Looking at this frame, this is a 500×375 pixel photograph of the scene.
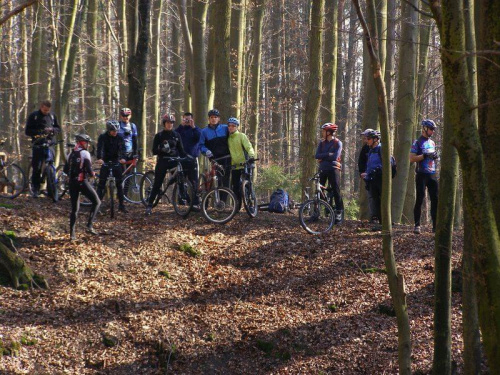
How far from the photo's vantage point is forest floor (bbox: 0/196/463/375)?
8.32 meters

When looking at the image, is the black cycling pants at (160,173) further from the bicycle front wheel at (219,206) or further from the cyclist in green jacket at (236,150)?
the cyclist in green jacket at (236,150)

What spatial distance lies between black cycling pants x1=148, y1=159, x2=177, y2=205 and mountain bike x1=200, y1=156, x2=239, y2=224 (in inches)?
31.6

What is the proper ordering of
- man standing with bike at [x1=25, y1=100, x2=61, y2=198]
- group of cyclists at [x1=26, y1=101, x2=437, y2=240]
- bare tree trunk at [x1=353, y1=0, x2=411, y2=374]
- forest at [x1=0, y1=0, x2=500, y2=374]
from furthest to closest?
man standing with bike at [x1=25, y1=100, x2=61, y2=198] < group of cyclists at [x1=26, y1=101, x2=437, y2=240] < bare tree trunk at [x1=353, y1=0, x2=411, y2=374] < forest at [x1=0, y1=0, x2=500, y2=374]

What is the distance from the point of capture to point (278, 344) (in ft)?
29.4

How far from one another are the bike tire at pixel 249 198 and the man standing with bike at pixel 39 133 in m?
4.29

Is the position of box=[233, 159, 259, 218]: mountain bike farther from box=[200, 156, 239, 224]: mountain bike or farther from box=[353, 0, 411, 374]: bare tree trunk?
box=[353, 0, 411, 374]: bare tree trunk

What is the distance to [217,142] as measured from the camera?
1301cm

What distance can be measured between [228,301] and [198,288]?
1.98ft

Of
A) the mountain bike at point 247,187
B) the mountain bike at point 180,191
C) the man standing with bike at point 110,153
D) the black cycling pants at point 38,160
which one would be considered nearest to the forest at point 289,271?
the mountain bike at point 180,191

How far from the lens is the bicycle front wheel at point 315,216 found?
12.3m

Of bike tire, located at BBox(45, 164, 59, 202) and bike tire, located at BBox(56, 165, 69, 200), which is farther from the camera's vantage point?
bike tire, located at BBox(56, 165, 69, 200)

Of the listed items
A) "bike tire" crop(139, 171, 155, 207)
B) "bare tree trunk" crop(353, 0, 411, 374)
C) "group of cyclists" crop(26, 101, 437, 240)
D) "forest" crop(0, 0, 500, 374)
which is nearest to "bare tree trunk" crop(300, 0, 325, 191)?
"forest" crop(0, 0, 500, 374)

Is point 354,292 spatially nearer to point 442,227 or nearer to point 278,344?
point 278,344

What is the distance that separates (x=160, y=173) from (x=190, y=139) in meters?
1.21
